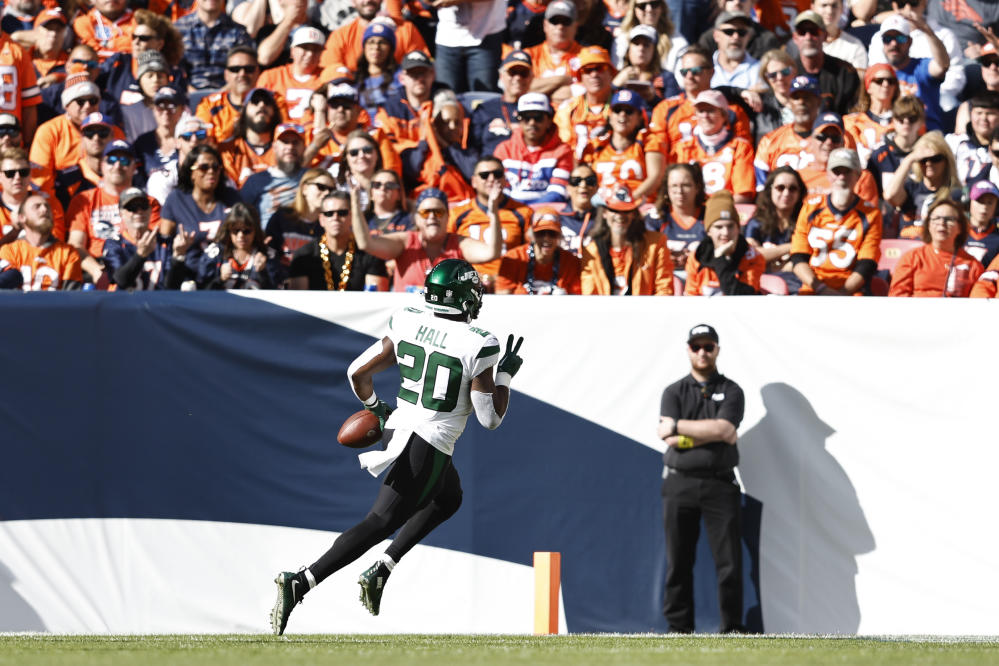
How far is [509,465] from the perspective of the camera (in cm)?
805

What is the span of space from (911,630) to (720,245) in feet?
9.94

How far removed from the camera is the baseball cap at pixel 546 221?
9492 millimetres

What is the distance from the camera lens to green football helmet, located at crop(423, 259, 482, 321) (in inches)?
254

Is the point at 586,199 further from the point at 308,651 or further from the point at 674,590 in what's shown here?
the point at 308,651

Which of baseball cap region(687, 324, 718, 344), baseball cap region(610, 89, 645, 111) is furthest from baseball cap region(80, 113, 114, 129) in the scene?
baseball cap region(687, 324, 718, 344)

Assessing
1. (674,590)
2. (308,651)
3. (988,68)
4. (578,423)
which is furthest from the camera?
(988,68)

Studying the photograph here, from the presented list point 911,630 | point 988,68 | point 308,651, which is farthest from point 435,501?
point 988,68

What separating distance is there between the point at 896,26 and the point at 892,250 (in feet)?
8.73

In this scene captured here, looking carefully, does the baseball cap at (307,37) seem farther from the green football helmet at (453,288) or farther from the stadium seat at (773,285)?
the green football helmet at (453,288)

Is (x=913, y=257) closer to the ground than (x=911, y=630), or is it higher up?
higher up

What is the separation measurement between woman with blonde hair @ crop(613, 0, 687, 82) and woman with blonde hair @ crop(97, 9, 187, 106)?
13.6 ft

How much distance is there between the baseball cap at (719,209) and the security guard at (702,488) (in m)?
1.97

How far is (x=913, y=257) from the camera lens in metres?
9.60

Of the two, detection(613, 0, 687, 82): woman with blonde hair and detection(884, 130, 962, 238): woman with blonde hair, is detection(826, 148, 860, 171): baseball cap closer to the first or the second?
detection(884, 130, 962, 238): woman with blonde hair
